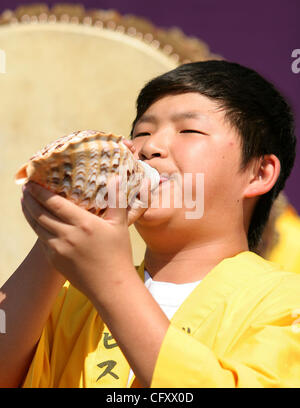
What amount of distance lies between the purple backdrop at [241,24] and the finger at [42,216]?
147 centimetres

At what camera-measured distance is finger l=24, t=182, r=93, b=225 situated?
753 mm

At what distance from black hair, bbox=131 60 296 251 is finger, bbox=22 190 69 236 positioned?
0.42 metres

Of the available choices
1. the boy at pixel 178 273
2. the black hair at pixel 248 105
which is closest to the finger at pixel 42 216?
the boy at pixel 178 273

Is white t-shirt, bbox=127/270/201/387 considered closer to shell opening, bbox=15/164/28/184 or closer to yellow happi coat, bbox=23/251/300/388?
yellow happi coat, bbox=23/251/300/388

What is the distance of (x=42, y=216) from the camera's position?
2.53ft

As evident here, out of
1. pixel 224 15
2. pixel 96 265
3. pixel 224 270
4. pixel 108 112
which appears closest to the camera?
pixel 96 265

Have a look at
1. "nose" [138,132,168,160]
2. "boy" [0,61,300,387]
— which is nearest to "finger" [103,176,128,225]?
"boy" [0,61,300,387]

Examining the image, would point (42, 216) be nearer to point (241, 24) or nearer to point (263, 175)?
point (263, 175)

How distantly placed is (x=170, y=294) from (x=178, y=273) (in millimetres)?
41

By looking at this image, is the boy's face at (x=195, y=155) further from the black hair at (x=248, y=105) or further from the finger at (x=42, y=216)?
the finger at (x=42, y=216)

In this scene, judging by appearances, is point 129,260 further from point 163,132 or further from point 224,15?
point 224,15

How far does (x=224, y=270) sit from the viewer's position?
973 mm
